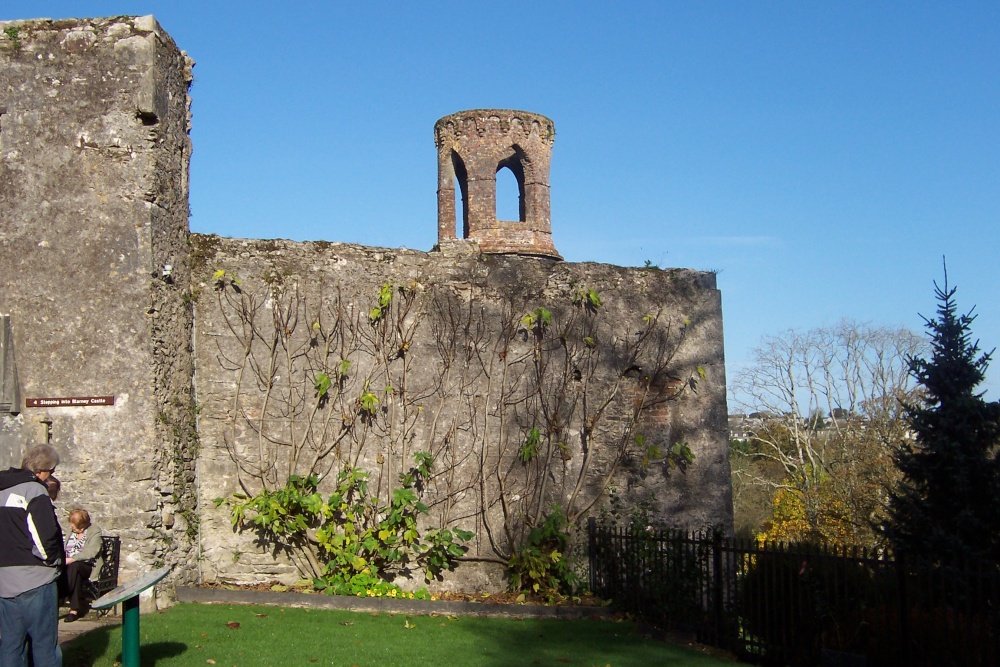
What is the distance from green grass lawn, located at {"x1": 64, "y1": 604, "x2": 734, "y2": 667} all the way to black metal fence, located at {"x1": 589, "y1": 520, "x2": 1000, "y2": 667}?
57 centimetres

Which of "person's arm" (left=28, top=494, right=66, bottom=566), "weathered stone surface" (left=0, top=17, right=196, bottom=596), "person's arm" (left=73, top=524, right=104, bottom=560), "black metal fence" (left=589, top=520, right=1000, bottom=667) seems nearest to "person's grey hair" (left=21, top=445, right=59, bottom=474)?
"person's arm" (left=28, top=494, right=66, bottom=566)

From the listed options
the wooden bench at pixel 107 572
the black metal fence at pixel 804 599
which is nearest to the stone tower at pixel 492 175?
the black metal fence at pixel 804 599

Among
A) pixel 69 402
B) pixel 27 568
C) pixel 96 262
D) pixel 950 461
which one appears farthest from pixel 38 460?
pixel 950 461

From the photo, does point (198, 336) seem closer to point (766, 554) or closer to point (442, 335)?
point (442, 335)

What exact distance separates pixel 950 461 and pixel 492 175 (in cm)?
1722

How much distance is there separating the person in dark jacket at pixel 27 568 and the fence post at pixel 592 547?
6.61 meters

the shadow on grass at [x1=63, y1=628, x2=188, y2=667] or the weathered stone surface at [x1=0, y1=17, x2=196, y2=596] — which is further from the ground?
the weathered stone surface at [x1=0, y1=17, x2=196, y2=596]

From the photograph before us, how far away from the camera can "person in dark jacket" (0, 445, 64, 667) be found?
546 centimetres

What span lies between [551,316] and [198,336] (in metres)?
4.06

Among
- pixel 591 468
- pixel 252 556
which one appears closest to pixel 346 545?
pixel 252 556

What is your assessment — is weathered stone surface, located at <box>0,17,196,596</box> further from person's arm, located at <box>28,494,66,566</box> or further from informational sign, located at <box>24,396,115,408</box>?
person's arm, located at <box>28,494,66,566</box>

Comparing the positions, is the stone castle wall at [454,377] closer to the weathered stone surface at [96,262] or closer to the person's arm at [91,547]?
the weathered stone surface at [96,262]

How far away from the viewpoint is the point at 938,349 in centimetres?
1336

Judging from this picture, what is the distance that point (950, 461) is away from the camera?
12977 mm
